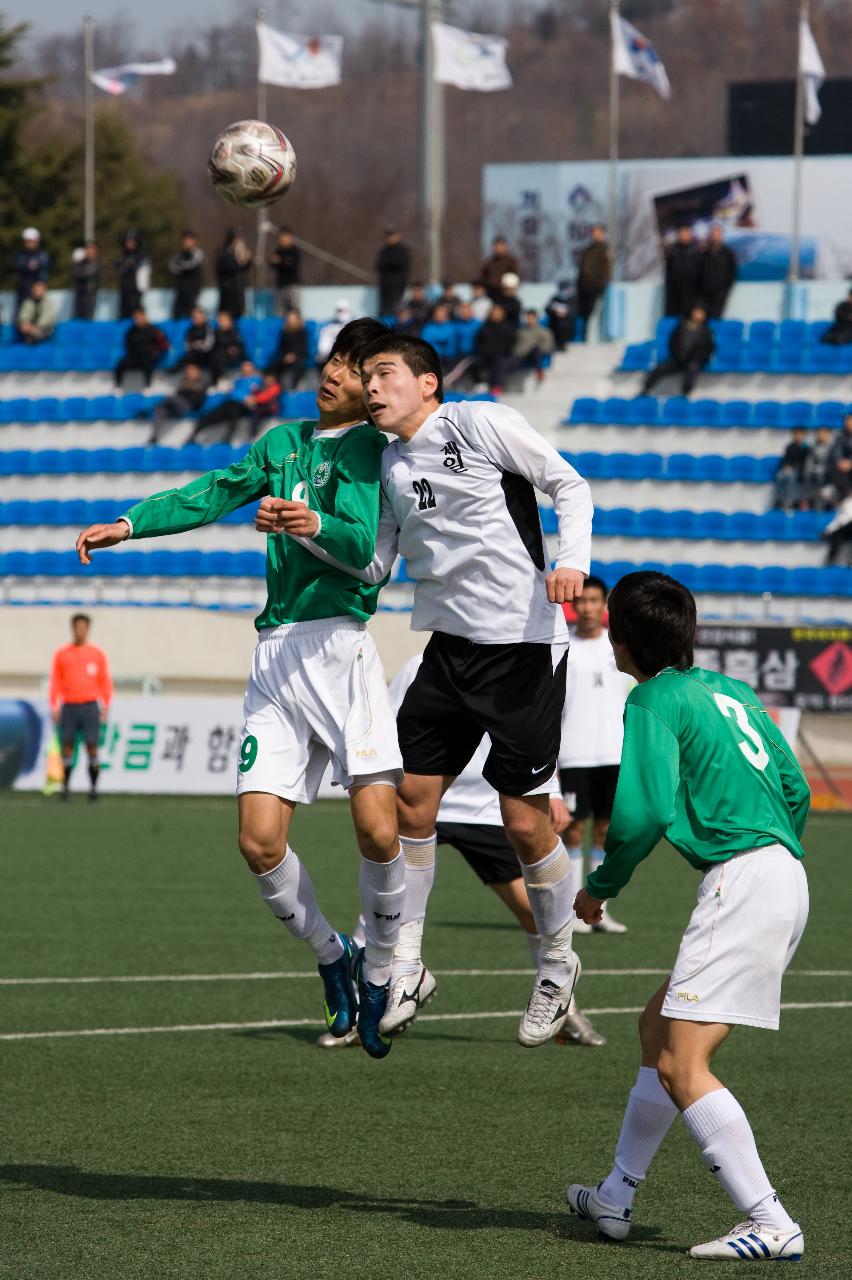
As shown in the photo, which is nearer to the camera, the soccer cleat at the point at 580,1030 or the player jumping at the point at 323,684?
the player jumping at the point at 323,684

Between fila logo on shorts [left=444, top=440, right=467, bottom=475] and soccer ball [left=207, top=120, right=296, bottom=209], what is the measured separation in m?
1.27

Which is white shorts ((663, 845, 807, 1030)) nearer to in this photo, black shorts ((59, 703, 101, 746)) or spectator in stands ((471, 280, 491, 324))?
black shorts ((59, 703, 101, 746))

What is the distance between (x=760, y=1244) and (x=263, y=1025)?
4319 millimetres

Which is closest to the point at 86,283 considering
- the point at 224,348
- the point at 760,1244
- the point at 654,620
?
the point at 224,348

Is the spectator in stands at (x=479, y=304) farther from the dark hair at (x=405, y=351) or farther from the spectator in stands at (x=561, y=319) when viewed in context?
the dark hair at (x=405, y=351)

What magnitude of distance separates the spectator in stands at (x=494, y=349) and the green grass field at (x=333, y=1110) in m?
14.3

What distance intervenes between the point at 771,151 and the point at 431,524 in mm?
37477

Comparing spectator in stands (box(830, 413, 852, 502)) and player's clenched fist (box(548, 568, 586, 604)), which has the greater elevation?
player's clenched fist (box(548, 568, 586, 604))

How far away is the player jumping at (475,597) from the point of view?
6.59 m

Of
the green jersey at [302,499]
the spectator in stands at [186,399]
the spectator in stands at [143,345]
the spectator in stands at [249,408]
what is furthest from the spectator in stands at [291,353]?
the green jersey at [302,499]

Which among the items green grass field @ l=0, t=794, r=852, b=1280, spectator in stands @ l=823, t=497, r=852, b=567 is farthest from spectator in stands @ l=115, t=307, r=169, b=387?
green grass field @ l=0, t=794, r=852, b=1280

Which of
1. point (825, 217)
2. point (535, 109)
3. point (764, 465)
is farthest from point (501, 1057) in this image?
point (535, 109)

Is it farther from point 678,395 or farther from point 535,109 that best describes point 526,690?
point 535,109

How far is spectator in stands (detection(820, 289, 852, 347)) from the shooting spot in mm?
25766
